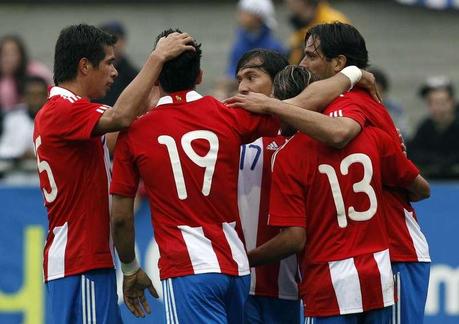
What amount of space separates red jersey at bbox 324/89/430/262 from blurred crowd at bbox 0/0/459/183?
343 cm

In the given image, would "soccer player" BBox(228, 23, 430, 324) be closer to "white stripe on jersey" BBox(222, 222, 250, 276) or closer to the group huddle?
the group huddle

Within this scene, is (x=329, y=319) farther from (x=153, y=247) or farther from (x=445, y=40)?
(x=445, y=40)

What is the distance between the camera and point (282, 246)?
21.3 ft

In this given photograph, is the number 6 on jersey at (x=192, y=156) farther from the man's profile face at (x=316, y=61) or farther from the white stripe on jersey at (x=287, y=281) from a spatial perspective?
the white stripe on jersey at (x=287, y=281)

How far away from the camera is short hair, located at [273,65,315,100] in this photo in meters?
6.75

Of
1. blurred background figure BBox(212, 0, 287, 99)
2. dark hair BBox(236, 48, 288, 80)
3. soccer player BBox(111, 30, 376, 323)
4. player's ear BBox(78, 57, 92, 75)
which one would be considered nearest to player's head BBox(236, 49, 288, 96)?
dark hair BBox(236, 48, 288, 80)

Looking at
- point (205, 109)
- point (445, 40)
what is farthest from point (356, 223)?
point (445, 40)

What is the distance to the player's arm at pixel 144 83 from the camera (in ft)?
20.9

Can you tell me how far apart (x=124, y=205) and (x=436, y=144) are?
16.1ft

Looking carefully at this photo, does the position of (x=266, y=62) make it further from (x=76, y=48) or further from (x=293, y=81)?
(x=76, y=48)

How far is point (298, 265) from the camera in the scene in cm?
691

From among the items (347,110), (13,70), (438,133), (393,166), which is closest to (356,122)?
(347,110)

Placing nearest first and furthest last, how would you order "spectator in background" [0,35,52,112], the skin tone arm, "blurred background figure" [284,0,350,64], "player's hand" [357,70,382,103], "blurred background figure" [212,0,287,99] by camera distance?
1. the skin tone arm
2. "player's hand" [357,70,382,103]
3. "blurred background figure" [284,0,350,64]
4. "blurred background figure" [212,0,287,99]
5. "spectator in background" [0,35,52,112]

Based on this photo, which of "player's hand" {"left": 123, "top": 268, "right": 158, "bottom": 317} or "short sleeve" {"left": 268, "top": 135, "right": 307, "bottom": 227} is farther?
"player's hand" {"left": 123, "top": 268, "right": 158, "bottom": 317}
